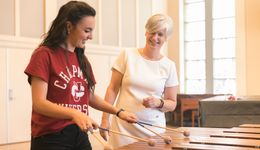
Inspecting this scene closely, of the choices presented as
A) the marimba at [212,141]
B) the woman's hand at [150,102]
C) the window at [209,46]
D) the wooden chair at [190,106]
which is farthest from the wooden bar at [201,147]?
the window at [209,46]

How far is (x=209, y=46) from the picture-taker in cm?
685

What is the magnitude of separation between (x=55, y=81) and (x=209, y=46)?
18.6ft

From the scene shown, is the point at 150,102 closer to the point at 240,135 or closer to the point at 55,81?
the point at 240,135

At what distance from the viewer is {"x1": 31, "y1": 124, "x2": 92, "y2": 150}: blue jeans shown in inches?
59.4

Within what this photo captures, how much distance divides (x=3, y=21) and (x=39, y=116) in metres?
3.19

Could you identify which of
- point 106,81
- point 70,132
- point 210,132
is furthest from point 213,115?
point 106,81

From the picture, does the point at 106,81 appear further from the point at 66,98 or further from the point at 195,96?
the point at 66,98

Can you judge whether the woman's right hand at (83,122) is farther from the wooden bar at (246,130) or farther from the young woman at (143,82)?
the wooden bar at (246,130)

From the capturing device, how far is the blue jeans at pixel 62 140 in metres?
1.51

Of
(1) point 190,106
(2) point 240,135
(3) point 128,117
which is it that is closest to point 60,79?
(3) point 128,117

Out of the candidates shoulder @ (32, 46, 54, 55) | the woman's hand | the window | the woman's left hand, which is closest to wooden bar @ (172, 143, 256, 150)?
the woman's left hand

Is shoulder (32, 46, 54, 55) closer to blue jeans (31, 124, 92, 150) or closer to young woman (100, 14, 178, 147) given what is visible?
blue jeans (31, 124, 92, 150)

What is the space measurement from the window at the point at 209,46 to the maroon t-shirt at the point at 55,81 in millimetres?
5460

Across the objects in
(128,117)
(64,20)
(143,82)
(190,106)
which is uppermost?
(64,20)
